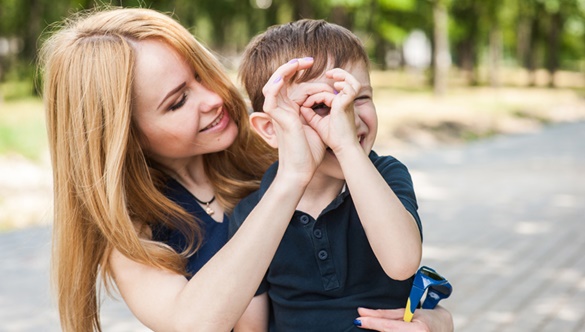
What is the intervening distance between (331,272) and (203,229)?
18.7 inches

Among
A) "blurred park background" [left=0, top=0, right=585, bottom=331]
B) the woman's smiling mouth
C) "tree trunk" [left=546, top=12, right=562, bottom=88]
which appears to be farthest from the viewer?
"tree trunk" [left=546, top=12, right=562, bottom=88]

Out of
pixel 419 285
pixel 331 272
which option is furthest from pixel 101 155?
pixel 419 285

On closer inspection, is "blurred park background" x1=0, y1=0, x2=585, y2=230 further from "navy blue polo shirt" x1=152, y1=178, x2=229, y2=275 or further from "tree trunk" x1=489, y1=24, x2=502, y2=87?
"navy blue polo shirt" x1=152, y1=178, x2=229, y2=275

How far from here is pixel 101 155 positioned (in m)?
2.00

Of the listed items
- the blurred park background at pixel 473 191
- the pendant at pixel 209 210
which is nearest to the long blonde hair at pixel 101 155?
the pendant at pixel 209 210

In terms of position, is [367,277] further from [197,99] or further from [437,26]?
[437,26]

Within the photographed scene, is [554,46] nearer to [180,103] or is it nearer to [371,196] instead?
[180,103]

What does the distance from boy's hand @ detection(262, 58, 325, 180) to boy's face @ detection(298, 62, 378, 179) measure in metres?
0.15

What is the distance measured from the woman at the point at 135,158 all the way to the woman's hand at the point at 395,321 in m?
0.32

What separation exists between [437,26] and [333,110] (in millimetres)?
20655

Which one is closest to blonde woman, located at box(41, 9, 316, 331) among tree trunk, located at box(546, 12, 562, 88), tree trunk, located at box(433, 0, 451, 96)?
tree trunk, located at box(433, 0, 451, 96)

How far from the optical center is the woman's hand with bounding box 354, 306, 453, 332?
6.15 feet

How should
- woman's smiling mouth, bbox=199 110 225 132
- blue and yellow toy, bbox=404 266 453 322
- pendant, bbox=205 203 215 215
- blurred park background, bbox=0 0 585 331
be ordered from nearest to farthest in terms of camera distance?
blue and yellow toy, bbox=404 266 453 322 → woman's smiling mouth, bbox=199 110 225 132 → pendant, bbox=205 203 215 215 → blurred park background, bbox=0 0 585 331

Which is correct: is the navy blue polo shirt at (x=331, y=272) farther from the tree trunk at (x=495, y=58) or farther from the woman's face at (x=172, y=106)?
the tree trunk at (x=495, y=58)
